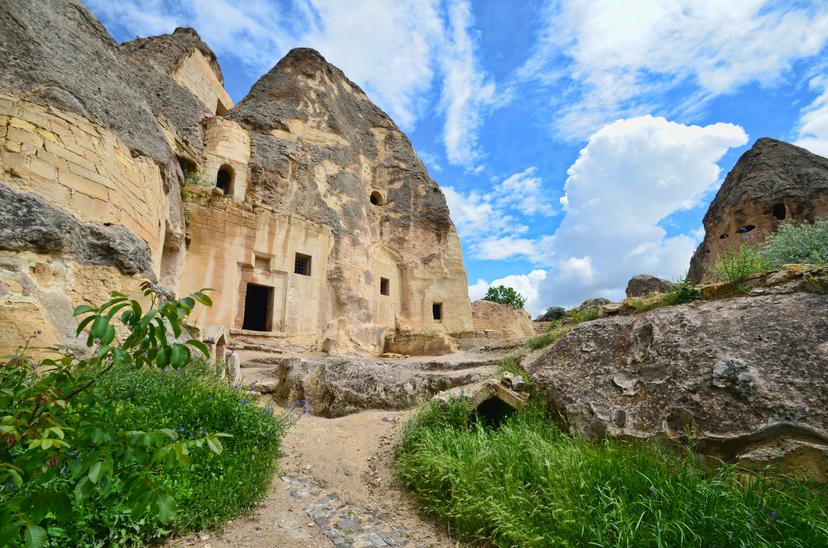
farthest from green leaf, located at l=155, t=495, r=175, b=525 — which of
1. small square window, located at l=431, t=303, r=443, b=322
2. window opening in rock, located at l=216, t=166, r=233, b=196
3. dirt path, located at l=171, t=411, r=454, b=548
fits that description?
small square window, located at l=431, t=303, r=443, b=322

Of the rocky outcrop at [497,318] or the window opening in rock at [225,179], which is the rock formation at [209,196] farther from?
the rocky outcrop at [497,318]

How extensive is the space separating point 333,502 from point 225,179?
13.6 meters

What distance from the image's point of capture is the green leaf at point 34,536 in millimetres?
1129

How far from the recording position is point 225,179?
15.2m

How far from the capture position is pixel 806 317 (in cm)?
398

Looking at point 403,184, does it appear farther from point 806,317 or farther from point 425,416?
point 806,317

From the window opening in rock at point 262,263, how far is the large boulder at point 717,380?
36.1 ft

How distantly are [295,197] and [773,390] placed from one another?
14611 mm

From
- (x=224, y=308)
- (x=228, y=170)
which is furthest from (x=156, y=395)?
(x=228, y=170)

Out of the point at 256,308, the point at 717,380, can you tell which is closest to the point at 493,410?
the point at 717,380

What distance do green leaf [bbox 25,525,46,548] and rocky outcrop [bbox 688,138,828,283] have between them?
2293cm

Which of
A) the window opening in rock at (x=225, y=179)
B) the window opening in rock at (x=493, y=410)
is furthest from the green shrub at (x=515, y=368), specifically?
the window opening in rock at (x=225, y=179)

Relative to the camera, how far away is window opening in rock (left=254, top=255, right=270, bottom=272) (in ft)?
45.9

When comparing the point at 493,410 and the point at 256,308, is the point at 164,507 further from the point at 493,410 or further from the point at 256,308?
the point at 256,308
